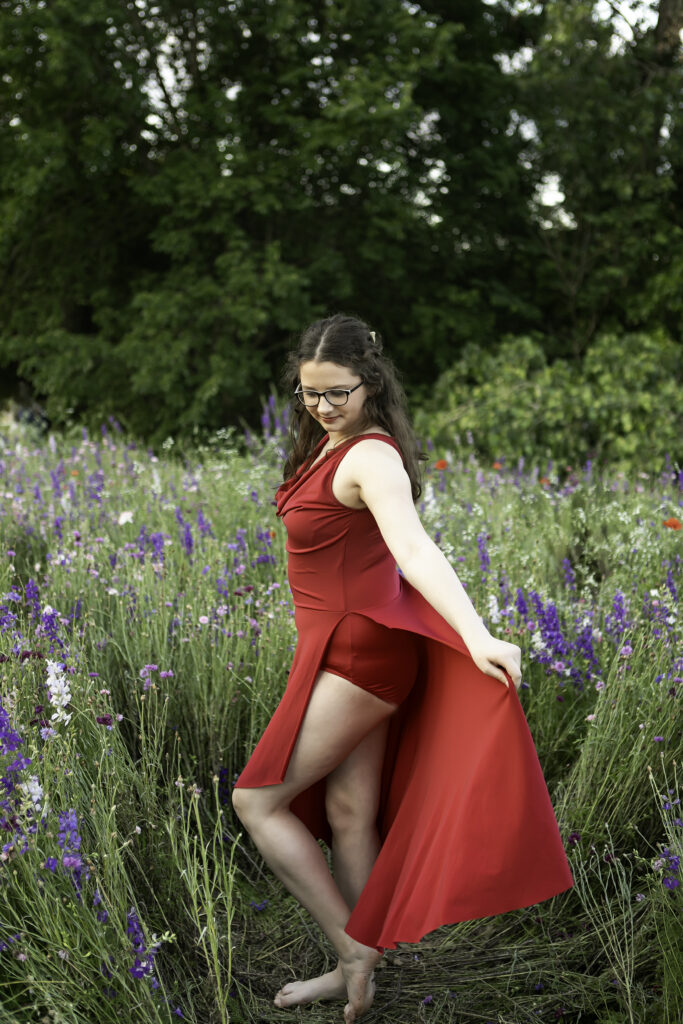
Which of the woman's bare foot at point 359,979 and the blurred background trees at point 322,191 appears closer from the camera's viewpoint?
the woman's bare foot at point 359,979

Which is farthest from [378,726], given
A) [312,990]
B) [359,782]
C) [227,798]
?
[227,798]

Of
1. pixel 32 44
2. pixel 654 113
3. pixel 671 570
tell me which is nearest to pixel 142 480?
pixel 671 570

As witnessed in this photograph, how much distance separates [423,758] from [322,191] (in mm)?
10897

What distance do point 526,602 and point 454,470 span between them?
139 inches

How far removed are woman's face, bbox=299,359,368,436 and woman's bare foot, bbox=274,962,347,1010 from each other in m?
1.38

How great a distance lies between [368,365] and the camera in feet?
7.30

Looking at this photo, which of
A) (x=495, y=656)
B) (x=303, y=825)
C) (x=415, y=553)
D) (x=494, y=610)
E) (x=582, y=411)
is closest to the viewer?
(x=495, y=656)

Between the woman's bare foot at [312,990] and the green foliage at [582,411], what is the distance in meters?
6.48

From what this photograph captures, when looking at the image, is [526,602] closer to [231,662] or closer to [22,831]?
[231,662]

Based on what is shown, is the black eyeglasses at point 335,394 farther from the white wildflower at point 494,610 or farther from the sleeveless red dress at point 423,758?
the white wildflower at point 494,610

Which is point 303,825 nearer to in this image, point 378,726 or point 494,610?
point 378,726

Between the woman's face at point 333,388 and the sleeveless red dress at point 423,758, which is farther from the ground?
the woman's face at point 333,388

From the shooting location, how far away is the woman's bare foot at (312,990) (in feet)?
7.63

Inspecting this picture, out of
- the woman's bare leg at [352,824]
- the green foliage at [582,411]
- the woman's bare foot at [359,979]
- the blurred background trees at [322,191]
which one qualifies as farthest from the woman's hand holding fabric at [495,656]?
the blurred background trees at [322,191]
